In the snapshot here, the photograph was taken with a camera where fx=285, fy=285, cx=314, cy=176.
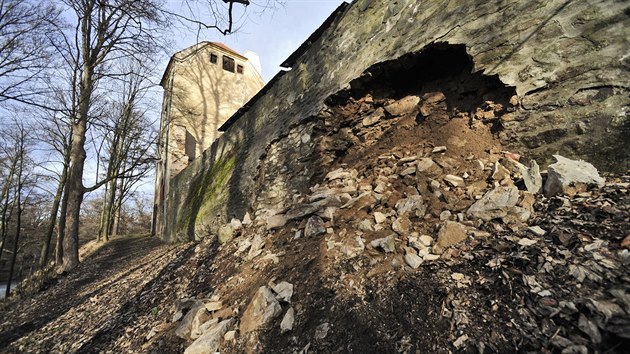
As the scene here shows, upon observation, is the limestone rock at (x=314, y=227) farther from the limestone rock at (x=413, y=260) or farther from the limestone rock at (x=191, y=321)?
the limestone rock at (x=191, y=321)

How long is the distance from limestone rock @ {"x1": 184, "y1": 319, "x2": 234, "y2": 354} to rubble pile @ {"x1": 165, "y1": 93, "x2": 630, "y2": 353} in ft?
0.04

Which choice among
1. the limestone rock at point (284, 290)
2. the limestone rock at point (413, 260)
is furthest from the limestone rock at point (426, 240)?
the limestone rock at point (284, 290)

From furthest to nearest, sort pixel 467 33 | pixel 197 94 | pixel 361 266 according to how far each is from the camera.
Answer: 1. pixel 197 94
2. pixel 467 33
3. pixel 361 266

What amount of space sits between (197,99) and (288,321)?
1523 cm

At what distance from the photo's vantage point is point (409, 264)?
7.18ft

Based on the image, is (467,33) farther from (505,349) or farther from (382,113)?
(505,349)

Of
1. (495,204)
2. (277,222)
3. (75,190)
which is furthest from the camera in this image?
(75,190)

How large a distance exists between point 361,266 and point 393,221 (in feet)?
1.95

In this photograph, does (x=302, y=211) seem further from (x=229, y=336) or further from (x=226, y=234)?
(x=226, y=234)

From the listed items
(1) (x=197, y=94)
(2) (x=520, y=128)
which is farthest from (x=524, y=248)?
(1) (x=197, y=94)

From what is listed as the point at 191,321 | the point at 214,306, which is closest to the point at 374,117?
the point at 214,306

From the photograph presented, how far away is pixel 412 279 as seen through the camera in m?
2.05

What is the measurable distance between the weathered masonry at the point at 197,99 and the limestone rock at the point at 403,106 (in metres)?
12.1

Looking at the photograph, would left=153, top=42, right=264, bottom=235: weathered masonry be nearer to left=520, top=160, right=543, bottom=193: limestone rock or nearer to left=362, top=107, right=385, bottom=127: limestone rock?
left=362, top=107, right=385, bottom=127: limestone rock
